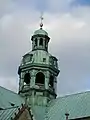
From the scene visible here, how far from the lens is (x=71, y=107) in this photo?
6197 cm

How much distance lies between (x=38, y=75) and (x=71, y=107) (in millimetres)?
8116

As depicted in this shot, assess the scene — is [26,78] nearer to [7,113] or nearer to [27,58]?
[27,58]

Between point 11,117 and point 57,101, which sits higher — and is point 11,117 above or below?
below

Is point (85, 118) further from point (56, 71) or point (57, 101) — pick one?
point (56, 71)

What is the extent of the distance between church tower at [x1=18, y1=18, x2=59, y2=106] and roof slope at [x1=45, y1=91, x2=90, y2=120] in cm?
187

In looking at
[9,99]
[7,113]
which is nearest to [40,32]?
[9,99]

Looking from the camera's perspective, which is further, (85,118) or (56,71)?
(56,71)

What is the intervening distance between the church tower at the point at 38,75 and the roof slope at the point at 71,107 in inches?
73.8

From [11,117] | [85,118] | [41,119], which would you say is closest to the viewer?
[11,117]

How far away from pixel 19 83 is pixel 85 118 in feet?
44.6

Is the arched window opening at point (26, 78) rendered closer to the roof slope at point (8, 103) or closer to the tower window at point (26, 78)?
the tower window at point (26, 78)

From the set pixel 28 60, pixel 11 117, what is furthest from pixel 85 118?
pixel 28 60

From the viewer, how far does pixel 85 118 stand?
5869 centimetres

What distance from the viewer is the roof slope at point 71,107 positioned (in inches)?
2371
